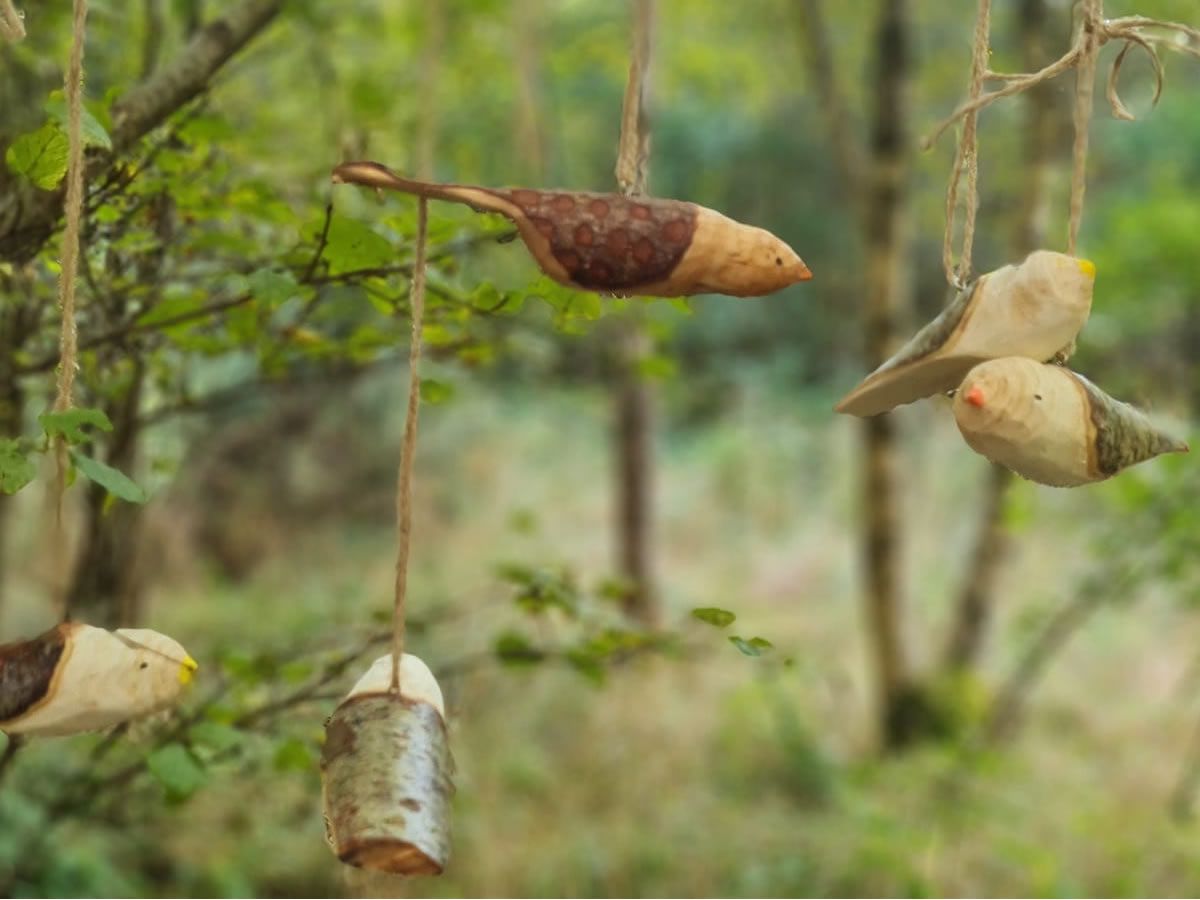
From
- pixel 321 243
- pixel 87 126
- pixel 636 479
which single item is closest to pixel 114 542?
pixel 321 243

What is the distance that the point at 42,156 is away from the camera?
700 millimetres

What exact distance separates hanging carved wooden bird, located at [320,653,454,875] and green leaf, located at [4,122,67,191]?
374 millimetres

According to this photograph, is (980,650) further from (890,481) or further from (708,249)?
(708,249)

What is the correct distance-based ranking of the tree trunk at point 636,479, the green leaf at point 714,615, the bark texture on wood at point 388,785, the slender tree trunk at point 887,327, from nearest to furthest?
the bark texture on wood at point 388,785 < the green leaf at point 714,615 < the slender tree trunk at point 887,327 < the tree trunk at point 636,479

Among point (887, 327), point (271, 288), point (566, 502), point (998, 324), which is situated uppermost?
point (566, 502)

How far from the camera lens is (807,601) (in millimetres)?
5773

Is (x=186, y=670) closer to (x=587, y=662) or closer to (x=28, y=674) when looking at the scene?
(x=28, y=674)

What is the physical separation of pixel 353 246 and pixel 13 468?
0.27 meters

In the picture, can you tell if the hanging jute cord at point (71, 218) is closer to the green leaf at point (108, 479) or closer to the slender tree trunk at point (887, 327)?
the green leaf at point (108, 479)

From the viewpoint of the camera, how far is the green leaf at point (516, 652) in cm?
121

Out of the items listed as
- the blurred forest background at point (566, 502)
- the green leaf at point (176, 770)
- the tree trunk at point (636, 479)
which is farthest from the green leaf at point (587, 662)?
the tree trunk at point (636, 479)

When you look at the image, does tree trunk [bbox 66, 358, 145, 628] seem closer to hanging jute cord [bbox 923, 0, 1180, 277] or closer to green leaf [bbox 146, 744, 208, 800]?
green leaf [bbox 146, 744, 208, 800]

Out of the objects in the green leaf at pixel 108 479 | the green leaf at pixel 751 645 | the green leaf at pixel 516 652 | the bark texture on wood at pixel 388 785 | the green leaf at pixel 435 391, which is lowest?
the bark texture on wood at pixel 388 785

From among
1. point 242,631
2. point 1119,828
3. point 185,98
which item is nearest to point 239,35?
point 185,98
